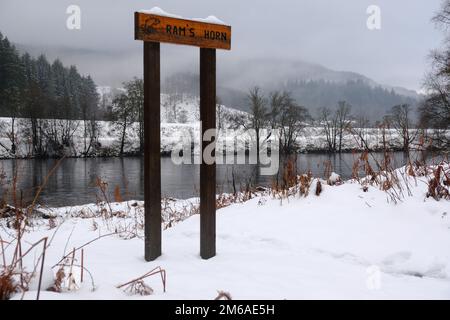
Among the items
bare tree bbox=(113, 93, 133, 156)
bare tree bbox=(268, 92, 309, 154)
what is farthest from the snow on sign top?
bare tree bbox=(113, 93, 133, 156)

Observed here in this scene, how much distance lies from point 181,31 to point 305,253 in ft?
7.29

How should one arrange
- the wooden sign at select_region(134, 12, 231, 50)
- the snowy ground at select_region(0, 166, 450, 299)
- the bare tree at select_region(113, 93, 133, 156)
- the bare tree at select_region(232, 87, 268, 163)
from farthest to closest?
the bare tree at select_region(113, 93, 133, 156), the bare tree at select_region(232, 87, 268, 163), the wooden sign at select_region(134, 12, 231, 50), the snowy ground at select_region(0, 166, 450, 299)

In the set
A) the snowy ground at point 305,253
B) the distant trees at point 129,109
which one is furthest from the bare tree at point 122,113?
the snowy ground at point 305,253

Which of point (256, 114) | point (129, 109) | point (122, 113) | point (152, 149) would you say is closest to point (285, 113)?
point (256, 114)

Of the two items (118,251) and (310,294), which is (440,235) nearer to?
(310,294)

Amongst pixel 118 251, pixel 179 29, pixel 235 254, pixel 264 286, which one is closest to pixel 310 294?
pixel 264 286

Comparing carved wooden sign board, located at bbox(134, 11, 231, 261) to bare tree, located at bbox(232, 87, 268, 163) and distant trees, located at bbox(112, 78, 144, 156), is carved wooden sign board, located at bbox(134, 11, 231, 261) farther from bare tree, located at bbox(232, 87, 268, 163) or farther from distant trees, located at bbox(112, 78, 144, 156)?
distant trees, located at bbox(112, 78, 144, 156)

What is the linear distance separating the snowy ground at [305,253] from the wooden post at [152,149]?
20 centimetres

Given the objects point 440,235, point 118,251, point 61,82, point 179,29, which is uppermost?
point 61,82

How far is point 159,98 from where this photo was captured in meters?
2.91

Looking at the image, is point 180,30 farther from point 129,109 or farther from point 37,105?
point 37,105

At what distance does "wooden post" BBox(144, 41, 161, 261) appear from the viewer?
2818 mm

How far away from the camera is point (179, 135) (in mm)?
46062
